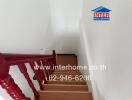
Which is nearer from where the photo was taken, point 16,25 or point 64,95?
point 16,25

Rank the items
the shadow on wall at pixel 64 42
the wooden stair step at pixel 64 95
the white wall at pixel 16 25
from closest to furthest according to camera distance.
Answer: the white wall at pixel 16 25 → the wooden stair step at pixel 64 95 → the shadow on wall at pixel 64 42

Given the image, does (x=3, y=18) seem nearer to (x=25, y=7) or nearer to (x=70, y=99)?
(x=25, y=7)

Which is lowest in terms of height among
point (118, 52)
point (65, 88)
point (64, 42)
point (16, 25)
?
point (65, 88)

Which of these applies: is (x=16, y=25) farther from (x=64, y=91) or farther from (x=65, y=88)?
(x=65, y=88)

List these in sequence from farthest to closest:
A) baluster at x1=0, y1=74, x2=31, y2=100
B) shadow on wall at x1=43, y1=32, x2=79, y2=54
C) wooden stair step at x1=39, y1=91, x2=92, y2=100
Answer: shadow on wall at x1=43, y1=32, x2=79, y2=54, wooden stair step at x1=39, y1=91, x2=92, y2=100, baluster at x1=0, y1=74, x2=31, y2=100

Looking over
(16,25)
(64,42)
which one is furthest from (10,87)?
(64,42)

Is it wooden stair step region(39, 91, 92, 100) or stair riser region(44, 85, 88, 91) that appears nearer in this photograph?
wooden stair step region(39, 91, 92, 100)

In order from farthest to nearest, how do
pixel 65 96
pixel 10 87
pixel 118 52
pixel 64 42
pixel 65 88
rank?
pixel 64 42
pixel 65 88
pixel 65 96
pixel 118 52
pixel 10 87

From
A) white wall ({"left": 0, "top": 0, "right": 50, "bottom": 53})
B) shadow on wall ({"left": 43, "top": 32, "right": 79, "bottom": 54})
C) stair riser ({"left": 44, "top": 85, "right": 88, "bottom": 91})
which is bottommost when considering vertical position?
stair riser ({"left": 44, "top": 85, "right": 88, "bottom": 91})

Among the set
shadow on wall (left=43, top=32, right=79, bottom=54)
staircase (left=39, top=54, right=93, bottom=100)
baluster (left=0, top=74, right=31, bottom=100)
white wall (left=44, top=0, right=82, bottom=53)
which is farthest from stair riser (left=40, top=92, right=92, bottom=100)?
shadow on wall (left=43, top=32, right=79, bottom=54)

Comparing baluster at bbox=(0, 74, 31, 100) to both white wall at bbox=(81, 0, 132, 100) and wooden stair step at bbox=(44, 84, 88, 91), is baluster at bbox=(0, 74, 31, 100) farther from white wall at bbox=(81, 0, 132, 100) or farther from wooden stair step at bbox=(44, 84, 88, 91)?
wooden stair step at bbox=(44, 84, 88, 91)

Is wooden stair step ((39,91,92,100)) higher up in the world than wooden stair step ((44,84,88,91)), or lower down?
higher up

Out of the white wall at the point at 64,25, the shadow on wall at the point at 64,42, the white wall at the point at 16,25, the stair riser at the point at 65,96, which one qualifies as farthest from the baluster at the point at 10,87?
the shadow on wall at the point at 64,42

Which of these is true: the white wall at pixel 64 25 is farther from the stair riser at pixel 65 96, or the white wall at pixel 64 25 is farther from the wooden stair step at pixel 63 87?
the stair riser at pixel 65 96
